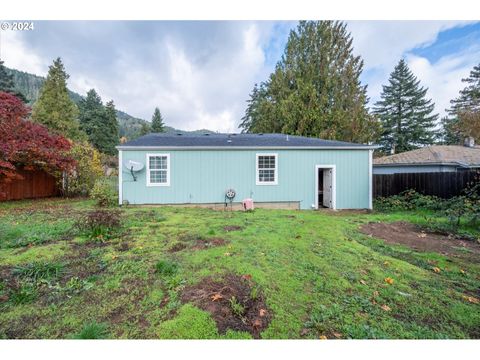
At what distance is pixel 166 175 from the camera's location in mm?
9125

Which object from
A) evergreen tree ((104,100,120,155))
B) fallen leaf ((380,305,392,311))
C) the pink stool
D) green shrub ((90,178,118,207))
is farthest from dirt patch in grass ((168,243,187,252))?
evergreen tree ((104,100,120,155))

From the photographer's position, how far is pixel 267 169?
9.39 metres

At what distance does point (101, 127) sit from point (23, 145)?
2876 cm

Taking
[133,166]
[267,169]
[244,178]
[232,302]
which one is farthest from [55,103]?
[232,302]

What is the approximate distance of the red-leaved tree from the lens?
8375mm

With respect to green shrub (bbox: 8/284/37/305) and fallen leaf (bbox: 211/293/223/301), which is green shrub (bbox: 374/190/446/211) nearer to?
fallen leaf (bbox: 211/293/223/301)

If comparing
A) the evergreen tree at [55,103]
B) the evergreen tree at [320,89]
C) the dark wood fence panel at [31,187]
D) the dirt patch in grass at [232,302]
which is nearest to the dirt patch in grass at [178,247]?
the dirt patch in grass at [232,302]

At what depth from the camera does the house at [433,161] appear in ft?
43.5

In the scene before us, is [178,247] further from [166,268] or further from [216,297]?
[216,297]
